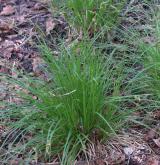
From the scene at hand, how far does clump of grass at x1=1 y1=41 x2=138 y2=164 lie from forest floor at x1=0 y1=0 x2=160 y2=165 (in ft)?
0.43

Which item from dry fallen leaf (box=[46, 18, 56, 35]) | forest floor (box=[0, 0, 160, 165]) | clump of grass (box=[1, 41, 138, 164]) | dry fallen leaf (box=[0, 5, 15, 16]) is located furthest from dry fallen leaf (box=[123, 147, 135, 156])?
dry fallen leaf (box=[0, 5, 15, 16])

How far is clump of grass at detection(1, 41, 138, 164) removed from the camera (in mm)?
2662

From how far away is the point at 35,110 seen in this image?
9.04 feet

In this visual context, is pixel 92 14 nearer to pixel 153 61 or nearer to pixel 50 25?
pixel 50 25

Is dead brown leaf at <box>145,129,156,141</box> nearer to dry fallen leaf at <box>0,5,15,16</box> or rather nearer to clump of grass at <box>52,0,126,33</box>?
clump of grass at <box>52,0,126,33</box>

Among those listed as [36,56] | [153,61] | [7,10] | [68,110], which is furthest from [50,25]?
[68,110]

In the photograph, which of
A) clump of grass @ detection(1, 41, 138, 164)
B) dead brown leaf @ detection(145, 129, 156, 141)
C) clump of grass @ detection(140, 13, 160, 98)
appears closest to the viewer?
clump of grass @ detection(1, 41, 138, 164)

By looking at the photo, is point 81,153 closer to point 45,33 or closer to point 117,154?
point 117,154

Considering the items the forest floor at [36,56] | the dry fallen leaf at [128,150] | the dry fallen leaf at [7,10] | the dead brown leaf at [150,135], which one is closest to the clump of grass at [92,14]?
the forest floor at [36,56]

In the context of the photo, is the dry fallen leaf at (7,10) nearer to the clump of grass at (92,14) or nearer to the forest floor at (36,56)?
the forest floor at (36,56)

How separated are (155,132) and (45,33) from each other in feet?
4.97

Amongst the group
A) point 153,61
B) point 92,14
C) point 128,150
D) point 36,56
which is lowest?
point 128,150

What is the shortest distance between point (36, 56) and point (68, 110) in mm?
1205

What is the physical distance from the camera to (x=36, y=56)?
12.2 ft
